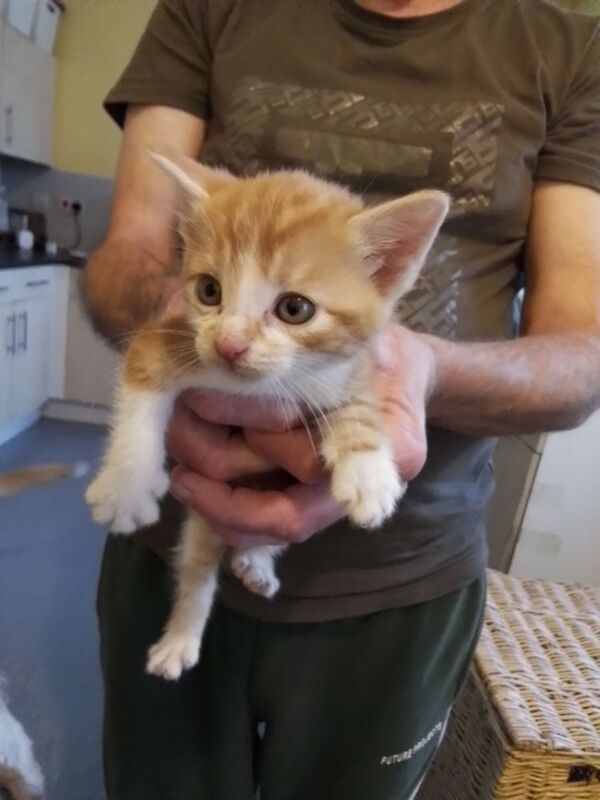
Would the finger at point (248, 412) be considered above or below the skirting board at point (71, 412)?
above

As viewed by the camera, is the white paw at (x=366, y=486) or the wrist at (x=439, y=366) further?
the wrist at (x=439, y=366)

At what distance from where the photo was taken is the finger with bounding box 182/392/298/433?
0.72 m

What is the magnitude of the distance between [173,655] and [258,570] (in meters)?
0.15

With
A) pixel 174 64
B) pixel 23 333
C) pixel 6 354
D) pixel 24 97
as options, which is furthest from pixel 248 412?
pixel 24 97

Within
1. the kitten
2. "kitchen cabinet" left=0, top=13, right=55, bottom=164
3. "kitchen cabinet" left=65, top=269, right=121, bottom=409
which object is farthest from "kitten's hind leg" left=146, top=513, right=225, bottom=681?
"kitchen cabinet" left=0, top=13, right=55, bottom=164

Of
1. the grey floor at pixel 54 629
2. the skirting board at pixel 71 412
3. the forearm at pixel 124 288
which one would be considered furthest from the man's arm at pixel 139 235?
the skirting board at pixel 71 412

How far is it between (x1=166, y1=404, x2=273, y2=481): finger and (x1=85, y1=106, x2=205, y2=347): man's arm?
146 mm

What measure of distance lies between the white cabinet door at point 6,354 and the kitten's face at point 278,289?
2960 mm

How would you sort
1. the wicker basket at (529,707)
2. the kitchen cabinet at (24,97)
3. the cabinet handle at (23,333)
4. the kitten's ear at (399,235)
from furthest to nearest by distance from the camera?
the kitchen cabinet at (24,97), the cabinet handle at (23,333), the wicker basket at (529,707), the kitten's ear at (399,235)

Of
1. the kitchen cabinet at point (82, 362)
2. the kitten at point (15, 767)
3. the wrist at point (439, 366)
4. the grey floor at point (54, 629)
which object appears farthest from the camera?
the kitchen cabinet at point (82, 362)

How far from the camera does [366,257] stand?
719 millimetres

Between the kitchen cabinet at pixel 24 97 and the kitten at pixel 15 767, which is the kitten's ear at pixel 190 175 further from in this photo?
the kitchen cabinet at pixel 24 97

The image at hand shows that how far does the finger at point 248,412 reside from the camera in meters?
0.72

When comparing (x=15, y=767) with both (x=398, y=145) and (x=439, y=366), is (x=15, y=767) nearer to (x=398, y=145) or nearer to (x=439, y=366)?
(x=439, y=366)
